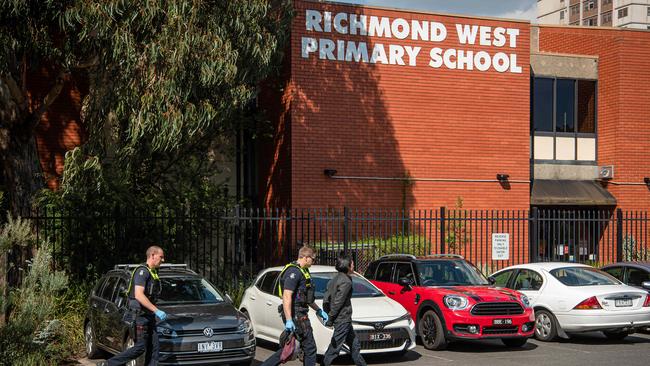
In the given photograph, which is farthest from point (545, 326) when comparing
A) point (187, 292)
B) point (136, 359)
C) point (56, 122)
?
point (56, 122)

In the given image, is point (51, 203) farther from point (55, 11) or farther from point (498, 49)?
point (498, 49)

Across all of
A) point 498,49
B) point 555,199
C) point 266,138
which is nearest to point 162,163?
point 266,138

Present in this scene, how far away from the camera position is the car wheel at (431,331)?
504 inches

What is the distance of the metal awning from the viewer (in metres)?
24.8

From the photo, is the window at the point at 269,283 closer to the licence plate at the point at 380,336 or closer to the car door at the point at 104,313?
the licence plate at the point at 380,336

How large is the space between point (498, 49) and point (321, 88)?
564 cm

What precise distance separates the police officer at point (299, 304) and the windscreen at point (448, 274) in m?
4.09

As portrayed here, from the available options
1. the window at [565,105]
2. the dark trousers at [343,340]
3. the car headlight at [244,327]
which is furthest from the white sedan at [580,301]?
the window at [565,105]

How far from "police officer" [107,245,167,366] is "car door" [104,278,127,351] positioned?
4.01ft

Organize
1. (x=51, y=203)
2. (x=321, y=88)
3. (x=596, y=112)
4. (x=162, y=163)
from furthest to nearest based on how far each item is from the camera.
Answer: (x=596, y=112) → (x=321, y=88) → (x=162, y=163) → (x=51, y=203)

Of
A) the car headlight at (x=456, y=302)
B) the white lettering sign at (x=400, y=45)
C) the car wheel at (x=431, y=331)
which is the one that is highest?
the white lettering sign at (x=400, y=45)

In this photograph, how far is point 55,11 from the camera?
14031mm

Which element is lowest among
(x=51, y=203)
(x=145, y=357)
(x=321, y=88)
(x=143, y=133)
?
(x=145, y=357)

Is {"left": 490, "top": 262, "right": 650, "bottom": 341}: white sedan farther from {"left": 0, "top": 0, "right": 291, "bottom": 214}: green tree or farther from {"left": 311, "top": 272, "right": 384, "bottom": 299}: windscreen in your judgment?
{"left": 0, "top": 0, "right": 291, "bottom": 214}: green tree
